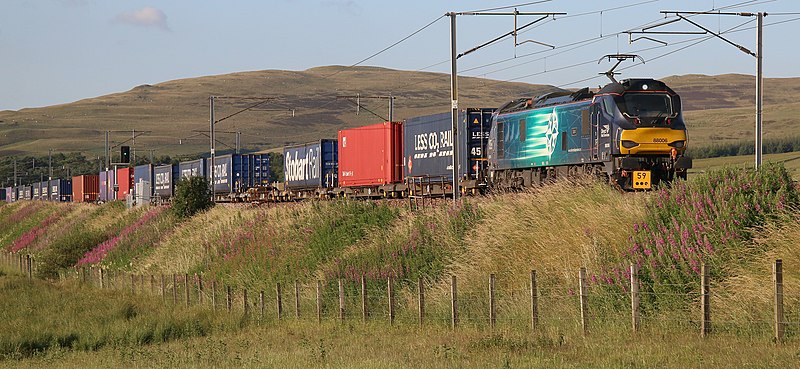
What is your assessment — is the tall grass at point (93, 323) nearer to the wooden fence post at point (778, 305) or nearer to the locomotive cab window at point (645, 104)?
the locomotive cab window at point (645, 104)

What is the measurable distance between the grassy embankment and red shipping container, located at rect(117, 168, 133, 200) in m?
64.5

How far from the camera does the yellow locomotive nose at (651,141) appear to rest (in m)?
32.1

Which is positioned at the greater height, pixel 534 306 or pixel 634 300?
pixel 634 300

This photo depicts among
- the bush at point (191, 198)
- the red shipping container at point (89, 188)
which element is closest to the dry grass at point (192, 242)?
the bush at point (191, 198)

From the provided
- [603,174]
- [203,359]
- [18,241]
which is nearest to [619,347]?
[203,359]

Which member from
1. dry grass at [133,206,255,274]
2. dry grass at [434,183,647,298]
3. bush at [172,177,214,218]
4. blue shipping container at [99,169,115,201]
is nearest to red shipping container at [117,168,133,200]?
blue shipping container at [99,169,115,201]

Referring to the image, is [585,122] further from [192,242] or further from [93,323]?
[192,242]

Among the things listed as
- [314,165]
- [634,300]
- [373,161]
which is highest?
[373,161]

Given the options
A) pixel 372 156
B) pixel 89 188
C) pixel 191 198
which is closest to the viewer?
pixel 372 156

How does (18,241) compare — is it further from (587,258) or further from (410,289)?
(587,258)

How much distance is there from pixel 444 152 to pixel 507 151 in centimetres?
577

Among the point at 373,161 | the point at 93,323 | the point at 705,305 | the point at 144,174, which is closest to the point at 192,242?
the point at 373,161

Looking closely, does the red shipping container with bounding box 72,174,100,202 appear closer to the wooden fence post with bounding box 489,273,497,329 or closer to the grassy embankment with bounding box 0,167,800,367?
the grassy embankment with bounding box 0,167,800,367

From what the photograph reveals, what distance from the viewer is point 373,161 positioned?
5272 cm
